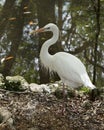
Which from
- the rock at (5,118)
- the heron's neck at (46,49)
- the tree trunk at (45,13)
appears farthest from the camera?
the tree trunk at (45,13)

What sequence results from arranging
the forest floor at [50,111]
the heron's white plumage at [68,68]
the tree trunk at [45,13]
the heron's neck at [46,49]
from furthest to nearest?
the tree trunk at [45,13] → the heron's neck at [46,49] → the heron's white plumage at [68,68] → the forest floor at [50,111]

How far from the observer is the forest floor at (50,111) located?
506cm

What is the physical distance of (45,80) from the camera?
25.5 feet

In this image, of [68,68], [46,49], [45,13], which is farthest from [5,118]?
[45,13]

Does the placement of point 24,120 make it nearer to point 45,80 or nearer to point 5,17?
point 45,80

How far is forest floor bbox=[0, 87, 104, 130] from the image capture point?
5062mm

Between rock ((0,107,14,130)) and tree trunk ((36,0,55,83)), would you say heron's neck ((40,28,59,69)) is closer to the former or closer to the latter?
rock ((0,107,14,130))

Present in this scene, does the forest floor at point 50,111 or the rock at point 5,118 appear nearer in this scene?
the rock at point 5,118

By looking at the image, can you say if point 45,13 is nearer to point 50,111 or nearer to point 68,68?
point 68,68

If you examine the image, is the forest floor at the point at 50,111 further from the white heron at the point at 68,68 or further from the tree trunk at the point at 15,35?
the tree trunk at the point at 15,35

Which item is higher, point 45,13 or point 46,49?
point 45,13

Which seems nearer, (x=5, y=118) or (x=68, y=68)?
(x=5, y=118)

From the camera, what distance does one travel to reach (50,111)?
5.47 metres

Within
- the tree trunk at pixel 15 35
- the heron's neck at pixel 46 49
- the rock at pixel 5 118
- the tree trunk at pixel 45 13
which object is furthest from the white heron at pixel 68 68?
the tree trunk at pixel 45 13
